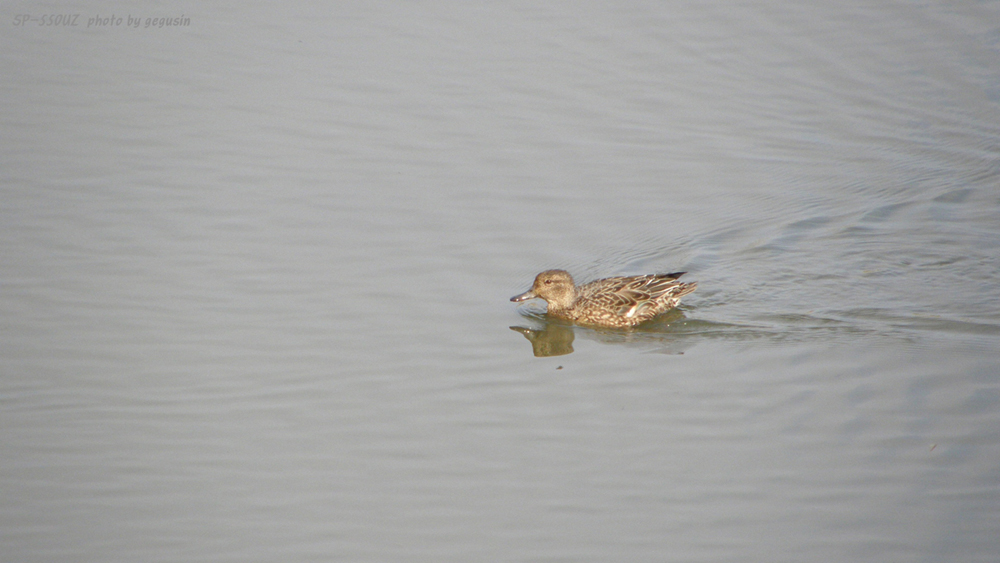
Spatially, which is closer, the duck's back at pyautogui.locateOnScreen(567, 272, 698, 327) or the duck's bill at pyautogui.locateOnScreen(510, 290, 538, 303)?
the duck's bill at pyautogui.locateOnScreen(510, 290, 538, 303)

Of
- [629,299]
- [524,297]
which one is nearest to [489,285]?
[524,297]

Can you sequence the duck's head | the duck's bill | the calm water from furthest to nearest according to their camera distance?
the duck's head, the duck's bill, the calm water

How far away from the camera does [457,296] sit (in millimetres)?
8719

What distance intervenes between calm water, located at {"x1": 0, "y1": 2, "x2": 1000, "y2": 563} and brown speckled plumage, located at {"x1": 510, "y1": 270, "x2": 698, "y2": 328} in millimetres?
201

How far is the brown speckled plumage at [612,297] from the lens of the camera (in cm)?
863

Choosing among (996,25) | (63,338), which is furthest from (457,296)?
(996,25)

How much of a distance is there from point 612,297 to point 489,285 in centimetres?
112

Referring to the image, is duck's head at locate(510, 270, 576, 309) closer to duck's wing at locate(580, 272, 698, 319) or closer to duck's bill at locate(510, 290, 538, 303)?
duck's bill at locate(510, 290, 538, 303)

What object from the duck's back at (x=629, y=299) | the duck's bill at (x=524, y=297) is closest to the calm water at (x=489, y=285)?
the duck's back at (x=629, y=299)

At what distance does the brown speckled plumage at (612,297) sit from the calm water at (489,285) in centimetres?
20

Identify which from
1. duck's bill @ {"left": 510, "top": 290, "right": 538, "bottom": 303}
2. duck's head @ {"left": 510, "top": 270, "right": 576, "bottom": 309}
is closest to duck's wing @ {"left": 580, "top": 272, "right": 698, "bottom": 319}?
duck's head @ {"left": 510, "top": 270, "right": 576, "bottom": 309}

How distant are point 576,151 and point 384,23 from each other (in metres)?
4.72

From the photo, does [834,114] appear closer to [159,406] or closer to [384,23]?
[384,23]

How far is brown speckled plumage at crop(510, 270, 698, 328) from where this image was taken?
863 cm
